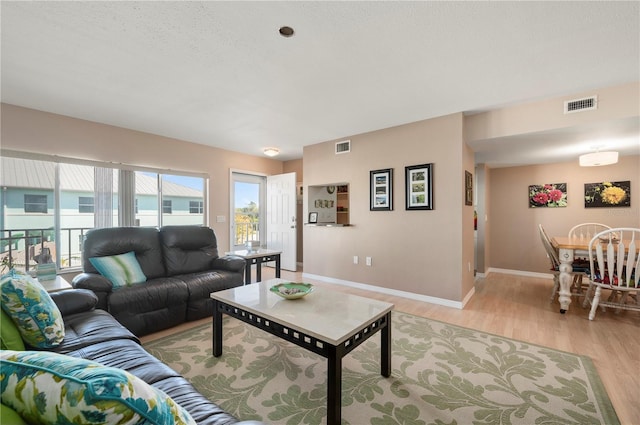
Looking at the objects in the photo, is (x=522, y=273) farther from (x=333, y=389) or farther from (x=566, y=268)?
(x=333, y=389)

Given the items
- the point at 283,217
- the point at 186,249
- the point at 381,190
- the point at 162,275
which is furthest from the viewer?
the point at 283,217

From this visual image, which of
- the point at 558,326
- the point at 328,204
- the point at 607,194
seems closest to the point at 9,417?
the point at 558,326

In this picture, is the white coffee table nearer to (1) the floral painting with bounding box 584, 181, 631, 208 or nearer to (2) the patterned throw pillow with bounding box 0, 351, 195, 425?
(2) the patterned throw pillow with bounding box 0, 351, 195, 425

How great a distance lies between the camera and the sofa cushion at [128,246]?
Answer: 2736mm

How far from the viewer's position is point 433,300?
3.53 m

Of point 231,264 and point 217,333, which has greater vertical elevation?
point 231,264

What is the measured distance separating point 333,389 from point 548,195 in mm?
5387

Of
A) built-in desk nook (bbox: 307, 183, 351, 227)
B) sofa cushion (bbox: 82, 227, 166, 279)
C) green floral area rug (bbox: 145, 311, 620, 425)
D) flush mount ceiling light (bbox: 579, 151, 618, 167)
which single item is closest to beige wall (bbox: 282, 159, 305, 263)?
built-in desk nook (bbox: 307, 183, 351, 227)

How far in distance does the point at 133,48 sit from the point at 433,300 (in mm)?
4027

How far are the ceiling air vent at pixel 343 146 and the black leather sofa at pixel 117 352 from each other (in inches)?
142

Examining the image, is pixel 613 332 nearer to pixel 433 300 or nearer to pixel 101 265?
pixel 433 300

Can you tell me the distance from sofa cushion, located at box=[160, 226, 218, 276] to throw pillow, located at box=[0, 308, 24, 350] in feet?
6.08

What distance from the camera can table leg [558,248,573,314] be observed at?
10.2ft

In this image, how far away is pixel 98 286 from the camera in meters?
2.33
